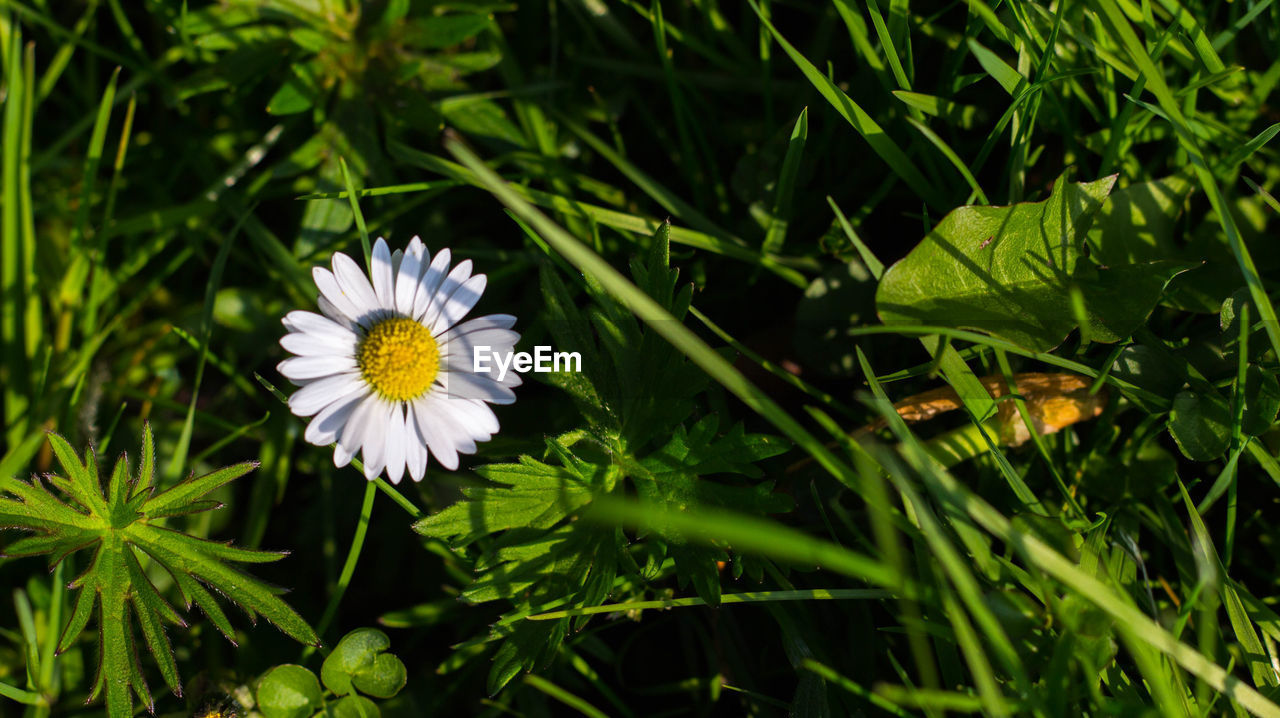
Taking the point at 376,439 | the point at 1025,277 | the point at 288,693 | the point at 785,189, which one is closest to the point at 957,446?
the point at 1025,277

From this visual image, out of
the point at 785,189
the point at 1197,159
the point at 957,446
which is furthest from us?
the point at 785,189

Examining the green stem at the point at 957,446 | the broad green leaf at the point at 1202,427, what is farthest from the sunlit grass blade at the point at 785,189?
the broad green leaf at the point at 1202,427

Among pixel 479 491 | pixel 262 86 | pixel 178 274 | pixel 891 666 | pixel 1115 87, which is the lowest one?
pixel 891 666

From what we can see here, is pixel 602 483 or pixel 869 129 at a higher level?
pixel 869 129

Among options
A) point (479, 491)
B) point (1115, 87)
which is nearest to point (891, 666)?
point (479, 491)

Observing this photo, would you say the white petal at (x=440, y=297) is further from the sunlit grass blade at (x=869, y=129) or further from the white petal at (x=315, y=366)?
the sunlit grass blade at (x=869, y=129)

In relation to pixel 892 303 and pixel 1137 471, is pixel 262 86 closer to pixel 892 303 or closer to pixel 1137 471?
pixel 892 303

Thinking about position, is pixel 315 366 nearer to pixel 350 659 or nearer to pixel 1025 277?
pixel 350 659
